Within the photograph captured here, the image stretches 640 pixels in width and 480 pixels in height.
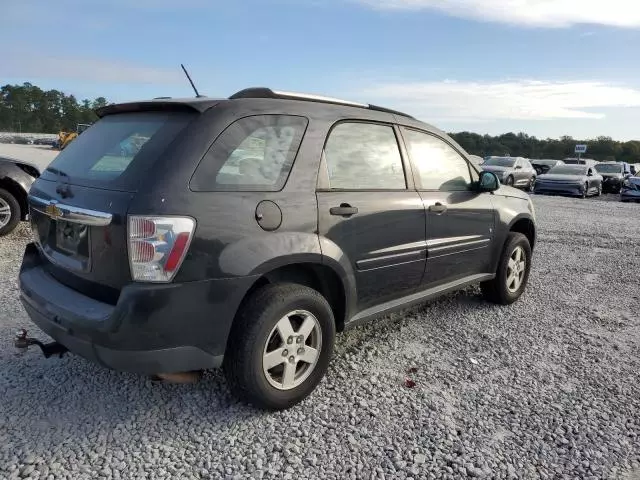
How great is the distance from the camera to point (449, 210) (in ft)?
13.0

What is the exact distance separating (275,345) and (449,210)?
1861mm

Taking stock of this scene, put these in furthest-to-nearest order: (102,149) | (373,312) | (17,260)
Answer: (17,260)
(373,312)
(102,149)

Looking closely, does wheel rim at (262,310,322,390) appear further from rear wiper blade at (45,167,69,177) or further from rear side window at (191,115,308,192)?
rear wiper blade at (45,167,69,177)

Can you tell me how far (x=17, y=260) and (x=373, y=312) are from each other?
4595 millimetres

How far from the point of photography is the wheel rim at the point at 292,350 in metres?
2.82

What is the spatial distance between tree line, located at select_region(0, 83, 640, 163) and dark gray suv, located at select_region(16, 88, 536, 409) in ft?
215

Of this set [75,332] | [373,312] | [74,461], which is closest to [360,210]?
[373,312]

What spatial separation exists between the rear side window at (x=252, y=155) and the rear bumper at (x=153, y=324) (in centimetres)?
50

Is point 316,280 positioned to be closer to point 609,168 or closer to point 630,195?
point 630,195

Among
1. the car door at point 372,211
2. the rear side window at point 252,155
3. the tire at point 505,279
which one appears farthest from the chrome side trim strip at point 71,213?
the tire at point 505,279

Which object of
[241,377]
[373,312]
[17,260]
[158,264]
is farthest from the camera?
[17,260]

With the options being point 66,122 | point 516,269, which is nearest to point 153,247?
point 516,269

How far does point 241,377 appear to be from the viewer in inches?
106

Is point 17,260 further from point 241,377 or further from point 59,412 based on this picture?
point 241,377
